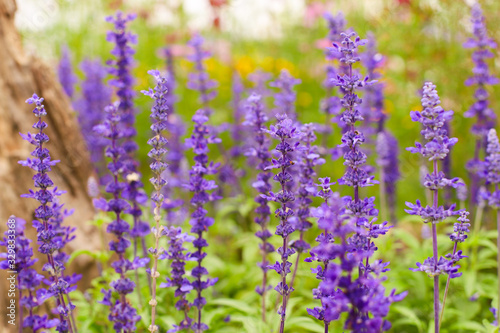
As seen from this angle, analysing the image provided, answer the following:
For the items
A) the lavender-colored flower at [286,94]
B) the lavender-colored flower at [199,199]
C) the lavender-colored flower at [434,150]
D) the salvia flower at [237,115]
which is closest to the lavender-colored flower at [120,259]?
the lavender-colored flower at [199,199]

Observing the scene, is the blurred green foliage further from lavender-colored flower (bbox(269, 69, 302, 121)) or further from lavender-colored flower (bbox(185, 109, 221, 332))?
lavender-colored flower (bbox(269, 69, 302, 121))

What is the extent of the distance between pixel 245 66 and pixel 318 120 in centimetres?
298

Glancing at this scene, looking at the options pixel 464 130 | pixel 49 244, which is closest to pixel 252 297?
pixel 49 244

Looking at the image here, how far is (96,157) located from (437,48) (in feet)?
18.0

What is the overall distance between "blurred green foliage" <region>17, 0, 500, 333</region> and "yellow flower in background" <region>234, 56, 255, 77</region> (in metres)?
0.04

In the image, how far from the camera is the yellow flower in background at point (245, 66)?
11.7 m

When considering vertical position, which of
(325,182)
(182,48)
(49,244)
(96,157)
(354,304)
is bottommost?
(354,304)

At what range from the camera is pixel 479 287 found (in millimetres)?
4668

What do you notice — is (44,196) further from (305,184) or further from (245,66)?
(245,66)

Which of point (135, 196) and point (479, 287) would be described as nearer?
point (135, 196)

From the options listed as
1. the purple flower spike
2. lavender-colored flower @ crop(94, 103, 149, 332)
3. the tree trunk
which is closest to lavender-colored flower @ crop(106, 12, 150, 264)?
lavender-colored flower @ crop(94, 103, 149, 332)

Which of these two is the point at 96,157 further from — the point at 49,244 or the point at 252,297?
the point at 49,244

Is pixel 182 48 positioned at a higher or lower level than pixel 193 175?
higher

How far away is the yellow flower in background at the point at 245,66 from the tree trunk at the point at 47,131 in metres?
6.12
